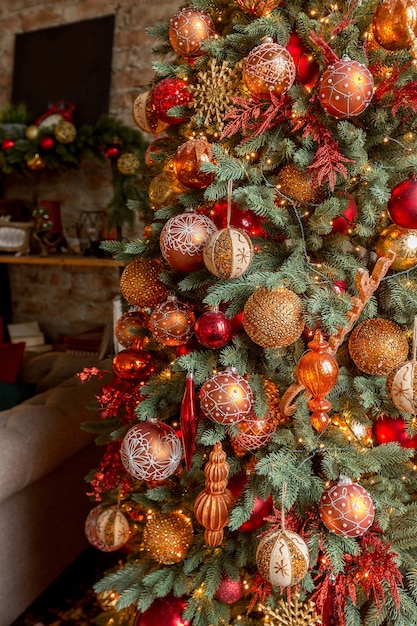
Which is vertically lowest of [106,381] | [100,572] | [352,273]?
[100,572]

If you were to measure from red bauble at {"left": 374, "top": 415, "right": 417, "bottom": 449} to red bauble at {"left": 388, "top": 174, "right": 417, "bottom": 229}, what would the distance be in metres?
0.39

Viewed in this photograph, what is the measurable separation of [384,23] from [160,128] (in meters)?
0.51

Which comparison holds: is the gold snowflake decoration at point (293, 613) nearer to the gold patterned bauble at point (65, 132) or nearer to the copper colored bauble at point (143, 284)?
the copper colored bauble at point (143, 284)

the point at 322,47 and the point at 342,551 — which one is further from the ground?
the point at 322,47

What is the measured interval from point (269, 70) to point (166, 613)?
1.11m

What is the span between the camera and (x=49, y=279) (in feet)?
9.85

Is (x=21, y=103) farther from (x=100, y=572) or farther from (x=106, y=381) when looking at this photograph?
(x=100, y=572)

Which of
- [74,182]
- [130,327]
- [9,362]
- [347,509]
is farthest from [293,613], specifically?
[74,182]

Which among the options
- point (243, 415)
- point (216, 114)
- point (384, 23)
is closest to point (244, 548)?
point (243, 415)

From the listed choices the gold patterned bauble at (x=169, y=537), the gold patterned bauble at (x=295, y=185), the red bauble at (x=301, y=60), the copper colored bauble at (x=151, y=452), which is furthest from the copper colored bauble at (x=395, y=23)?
the gold patterned bauble at (x=169, y=537)

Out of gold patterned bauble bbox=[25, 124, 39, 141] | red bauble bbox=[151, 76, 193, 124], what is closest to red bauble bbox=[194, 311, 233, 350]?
red bauble bbox=[151, 76, 193, 124]

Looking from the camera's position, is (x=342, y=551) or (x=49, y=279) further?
(x=49, y=279)

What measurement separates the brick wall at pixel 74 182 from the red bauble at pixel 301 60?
1.67 metres

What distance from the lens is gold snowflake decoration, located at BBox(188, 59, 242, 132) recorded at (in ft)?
3.18
